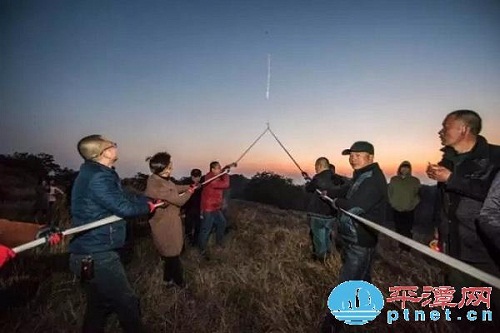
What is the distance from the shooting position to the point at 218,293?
14.4 feet

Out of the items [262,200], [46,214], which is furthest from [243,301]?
[262,200]

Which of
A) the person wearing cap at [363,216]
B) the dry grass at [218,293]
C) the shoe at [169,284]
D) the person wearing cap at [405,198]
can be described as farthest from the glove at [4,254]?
the person wearing cap at [405,198]

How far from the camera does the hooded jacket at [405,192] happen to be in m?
7.79

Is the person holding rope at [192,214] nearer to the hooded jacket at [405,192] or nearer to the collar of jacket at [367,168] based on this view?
the hooded jacket at [405,192]

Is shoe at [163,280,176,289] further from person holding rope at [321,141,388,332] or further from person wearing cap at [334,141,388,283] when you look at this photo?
person wearing cap at [334,141,388,283]

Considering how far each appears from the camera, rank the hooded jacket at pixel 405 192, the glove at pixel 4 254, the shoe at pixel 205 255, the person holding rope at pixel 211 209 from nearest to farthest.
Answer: the glove at pixel 4 254
the shoe at pixel 205 255
the person holding rope at pixel 211 209
the hooded jacket at pixel 405 192

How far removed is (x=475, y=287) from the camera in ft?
9.26

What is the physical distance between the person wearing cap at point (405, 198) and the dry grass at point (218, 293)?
6.10 feet

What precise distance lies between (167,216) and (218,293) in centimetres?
113

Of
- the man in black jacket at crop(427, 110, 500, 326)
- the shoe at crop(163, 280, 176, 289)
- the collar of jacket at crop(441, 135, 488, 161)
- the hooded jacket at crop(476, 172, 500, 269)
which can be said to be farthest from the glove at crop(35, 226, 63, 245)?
the collar of jacket at crop(441, 135, 488, 161)

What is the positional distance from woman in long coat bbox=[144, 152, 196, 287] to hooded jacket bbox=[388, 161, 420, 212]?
5.33m

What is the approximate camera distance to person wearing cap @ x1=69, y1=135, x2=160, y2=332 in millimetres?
2746

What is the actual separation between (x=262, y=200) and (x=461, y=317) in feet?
50.6

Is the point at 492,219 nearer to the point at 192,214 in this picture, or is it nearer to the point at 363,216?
the point at 363,216
